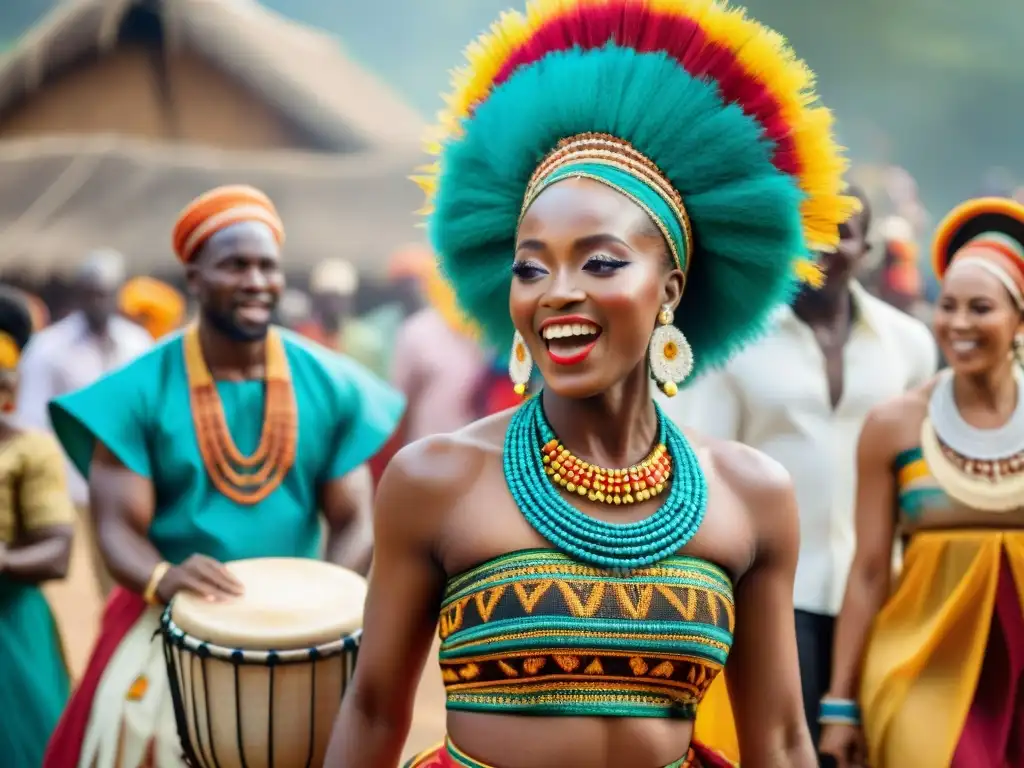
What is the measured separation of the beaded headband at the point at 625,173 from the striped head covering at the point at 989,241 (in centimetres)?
185

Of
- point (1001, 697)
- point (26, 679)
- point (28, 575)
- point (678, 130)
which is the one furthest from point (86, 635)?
point (678, 130)

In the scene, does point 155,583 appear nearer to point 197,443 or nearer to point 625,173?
point 197,443

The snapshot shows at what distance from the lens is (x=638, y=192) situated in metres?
2.13

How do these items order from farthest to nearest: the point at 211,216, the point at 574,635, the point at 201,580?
the point at 211,216 < the point at 201,580 < the point at 574,635

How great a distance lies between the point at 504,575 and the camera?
203 centimetres

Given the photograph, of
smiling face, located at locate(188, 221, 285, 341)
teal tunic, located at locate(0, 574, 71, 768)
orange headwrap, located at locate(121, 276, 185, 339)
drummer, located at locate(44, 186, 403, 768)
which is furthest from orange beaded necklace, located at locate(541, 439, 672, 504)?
orange headwrap, located at locate(121, 276, 185, 339)

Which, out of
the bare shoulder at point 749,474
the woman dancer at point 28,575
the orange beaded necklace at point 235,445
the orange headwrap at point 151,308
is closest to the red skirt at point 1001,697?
the bare shoulder at point 749,474

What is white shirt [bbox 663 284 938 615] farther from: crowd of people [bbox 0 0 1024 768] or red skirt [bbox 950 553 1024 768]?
red skirt [bbox 950 553 1024 768]

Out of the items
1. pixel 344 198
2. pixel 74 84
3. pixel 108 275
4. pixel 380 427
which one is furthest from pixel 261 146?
pixel 380 427

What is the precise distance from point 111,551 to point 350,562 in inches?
27.4

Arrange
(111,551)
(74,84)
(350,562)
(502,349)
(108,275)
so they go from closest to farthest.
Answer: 1. (502,349)
2. (111,551)
3. (350,562)
4. (108,275)
5. (74,84)

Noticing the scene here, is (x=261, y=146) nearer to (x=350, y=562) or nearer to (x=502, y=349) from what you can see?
(x=350, y=562)

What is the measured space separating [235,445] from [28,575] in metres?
1.18

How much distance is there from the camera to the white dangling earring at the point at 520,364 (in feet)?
7.11
